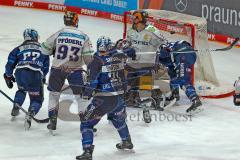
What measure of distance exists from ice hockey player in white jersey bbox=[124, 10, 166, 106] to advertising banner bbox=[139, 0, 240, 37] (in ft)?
14.0

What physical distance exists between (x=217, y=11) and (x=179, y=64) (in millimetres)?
4387

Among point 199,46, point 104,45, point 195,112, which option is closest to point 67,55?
point 104,45

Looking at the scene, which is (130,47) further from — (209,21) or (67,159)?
(209,21)

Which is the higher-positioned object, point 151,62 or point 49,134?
point 151,62

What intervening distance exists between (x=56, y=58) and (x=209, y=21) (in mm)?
6356

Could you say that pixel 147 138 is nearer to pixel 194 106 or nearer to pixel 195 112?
pixel 194 106

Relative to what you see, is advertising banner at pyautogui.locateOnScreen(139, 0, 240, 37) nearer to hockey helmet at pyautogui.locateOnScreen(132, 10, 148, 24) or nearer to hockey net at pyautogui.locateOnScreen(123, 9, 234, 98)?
hockey net at pyautogui.locateOnScreen(123, 9, 234, 98)

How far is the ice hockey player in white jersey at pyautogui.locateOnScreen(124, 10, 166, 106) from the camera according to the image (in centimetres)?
1002

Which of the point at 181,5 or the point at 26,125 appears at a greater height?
the point at 181,5

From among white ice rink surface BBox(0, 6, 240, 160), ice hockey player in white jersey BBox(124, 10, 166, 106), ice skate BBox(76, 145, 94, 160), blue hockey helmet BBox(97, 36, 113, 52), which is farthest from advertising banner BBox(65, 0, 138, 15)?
ice skate BBox(76, 145, 94, 160)

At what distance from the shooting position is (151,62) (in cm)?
1021

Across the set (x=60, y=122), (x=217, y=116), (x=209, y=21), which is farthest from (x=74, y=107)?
(x=209, y=21)

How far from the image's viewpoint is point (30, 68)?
9.33 metres

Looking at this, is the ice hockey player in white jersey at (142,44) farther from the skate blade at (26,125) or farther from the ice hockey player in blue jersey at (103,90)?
the ice hockey player in blue jersey at (103,90)
